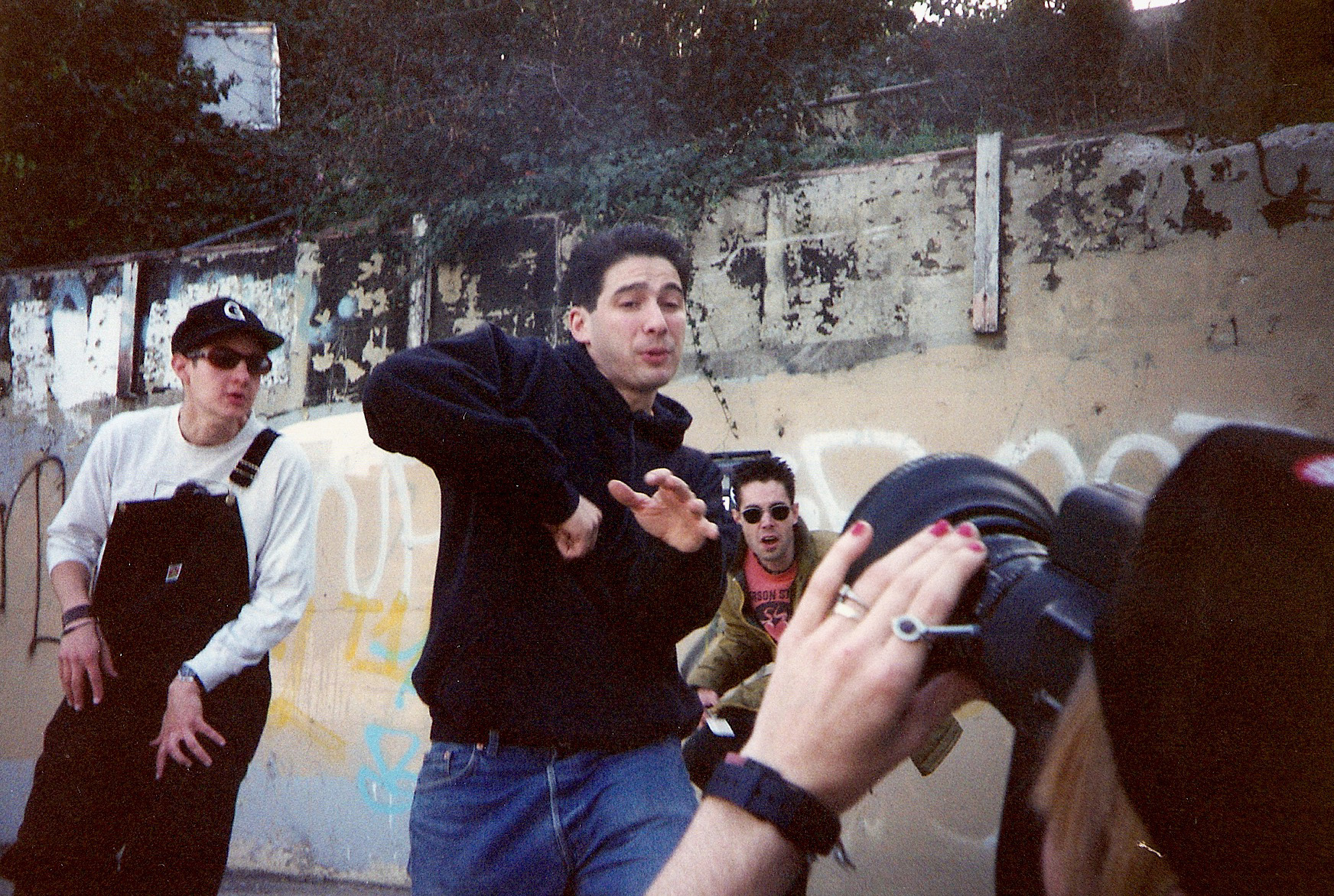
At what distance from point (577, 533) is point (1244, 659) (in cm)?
153

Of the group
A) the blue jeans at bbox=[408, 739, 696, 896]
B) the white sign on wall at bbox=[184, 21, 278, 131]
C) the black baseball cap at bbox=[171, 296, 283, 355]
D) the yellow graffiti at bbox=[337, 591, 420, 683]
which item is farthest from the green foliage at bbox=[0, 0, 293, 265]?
the blue jeans at bbox=[408, 739, 696, 896]

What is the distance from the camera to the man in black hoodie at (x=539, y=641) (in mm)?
1949

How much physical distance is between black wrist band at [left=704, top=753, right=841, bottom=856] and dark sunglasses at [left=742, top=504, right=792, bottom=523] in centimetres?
308

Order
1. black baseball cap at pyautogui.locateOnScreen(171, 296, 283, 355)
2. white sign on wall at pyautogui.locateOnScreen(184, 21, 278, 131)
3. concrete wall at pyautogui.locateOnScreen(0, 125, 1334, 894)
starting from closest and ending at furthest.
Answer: black baseball cap at pyautogui.locateOnScreen(171, 296, 283, 355) < concrete wall at pyautogui.locateOnScreen(0, 125, 1334, 894) < white sign on wall at pyautogui.locateOnScreen(184, 21, 278, 131)

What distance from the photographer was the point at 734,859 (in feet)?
2.52

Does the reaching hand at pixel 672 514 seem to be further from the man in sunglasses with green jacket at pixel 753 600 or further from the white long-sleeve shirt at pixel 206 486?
the man in sunglasses with green jacket at pixel 753 600

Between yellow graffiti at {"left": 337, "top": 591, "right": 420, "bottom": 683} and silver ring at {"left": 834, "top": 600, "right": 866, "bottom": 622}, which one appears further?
yellow graffiti at {"left": 337, "top": 591, "right": 420, "bottom": 683}

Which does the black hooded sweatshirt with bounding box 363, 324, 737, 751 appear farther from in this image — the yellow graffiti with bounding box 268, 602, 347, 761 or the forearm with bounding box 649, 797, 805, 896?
the yellow graffiti with bounding box 268, 602, 347, 761

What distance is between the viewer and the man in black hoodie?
195 centimetres

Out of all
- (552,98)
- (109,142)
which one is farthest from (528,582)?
(109,142)

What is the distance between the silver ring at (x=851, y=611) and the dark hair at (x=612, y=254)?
1825 mm

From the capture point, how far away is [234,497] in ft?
9.57

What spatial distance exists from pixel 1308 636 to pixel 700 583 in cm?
160

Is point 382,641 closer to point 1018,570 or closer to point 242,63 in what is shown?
point 242,63
